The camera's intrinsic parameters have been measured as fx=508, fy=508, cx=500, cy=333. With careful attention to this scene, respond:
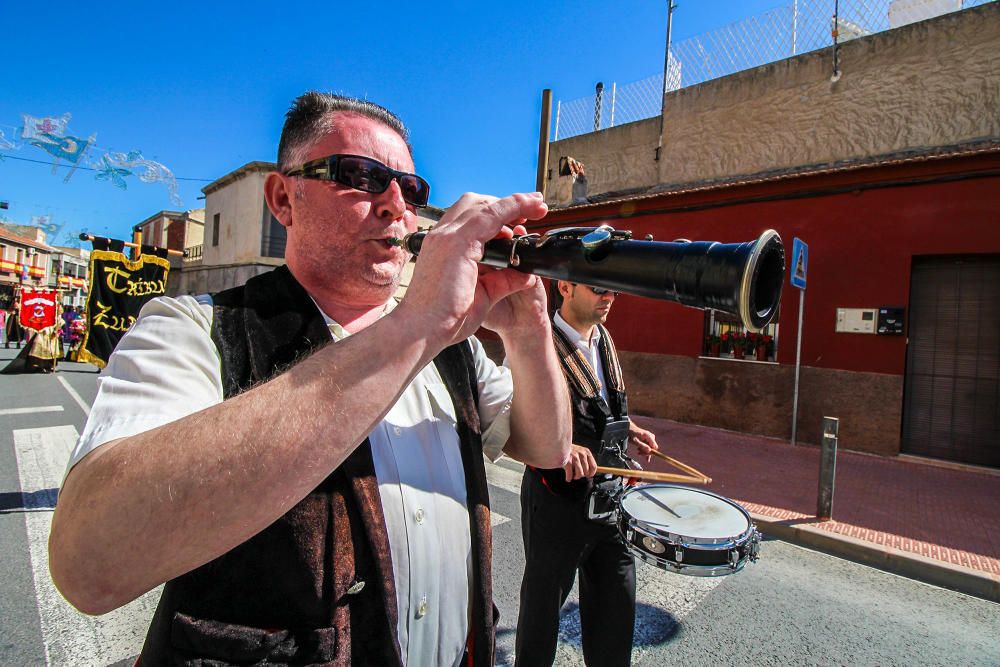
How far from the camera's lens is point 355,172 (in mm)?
1342

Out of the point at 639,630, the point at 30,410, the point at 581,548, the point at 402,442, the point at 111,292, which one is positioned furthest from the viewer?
the point at 30,410

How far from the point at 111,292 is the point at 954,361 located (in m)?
11.3

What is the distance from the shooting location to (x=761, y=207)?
30.0 feet

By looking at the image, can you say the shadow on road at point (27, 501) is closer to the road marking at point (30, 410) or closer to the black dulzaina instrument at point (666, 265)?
the road marking at point (30, 410)

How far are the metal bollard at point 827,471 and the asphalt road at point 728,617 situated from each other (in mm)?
678

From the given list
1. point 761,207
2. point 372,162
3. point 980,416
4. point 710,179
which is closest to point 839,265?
point 761,207

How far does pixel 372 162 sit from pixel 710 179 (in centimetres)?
1181

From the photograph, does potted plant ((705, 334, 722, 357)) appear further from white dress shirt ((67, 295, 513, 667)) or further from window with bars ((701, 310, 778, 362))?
white dress shirt ((67, 295, 513, 667))

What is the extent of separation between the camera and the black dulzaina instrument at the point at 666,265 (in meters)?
0.84

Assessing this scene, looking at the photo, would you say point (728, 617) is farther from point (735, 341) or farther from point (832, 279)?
point (735, 341)

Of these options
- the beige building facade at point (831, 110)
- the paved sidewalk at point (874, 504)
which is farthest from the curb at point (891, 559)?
the beige building facade at point (831, 110)

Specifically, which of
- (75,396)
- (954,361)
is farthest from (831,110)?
(75,396)

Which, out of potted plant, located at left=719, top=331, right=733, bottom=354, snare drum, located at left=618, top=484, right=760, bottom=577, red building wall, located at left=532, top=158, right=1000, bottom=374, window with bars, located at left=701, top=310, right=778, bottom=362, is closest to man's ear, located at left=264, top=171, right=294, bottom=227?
snare drum, located at left=618, top=484, right=760, bottom=577

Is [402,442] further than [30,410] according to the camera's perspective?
No
